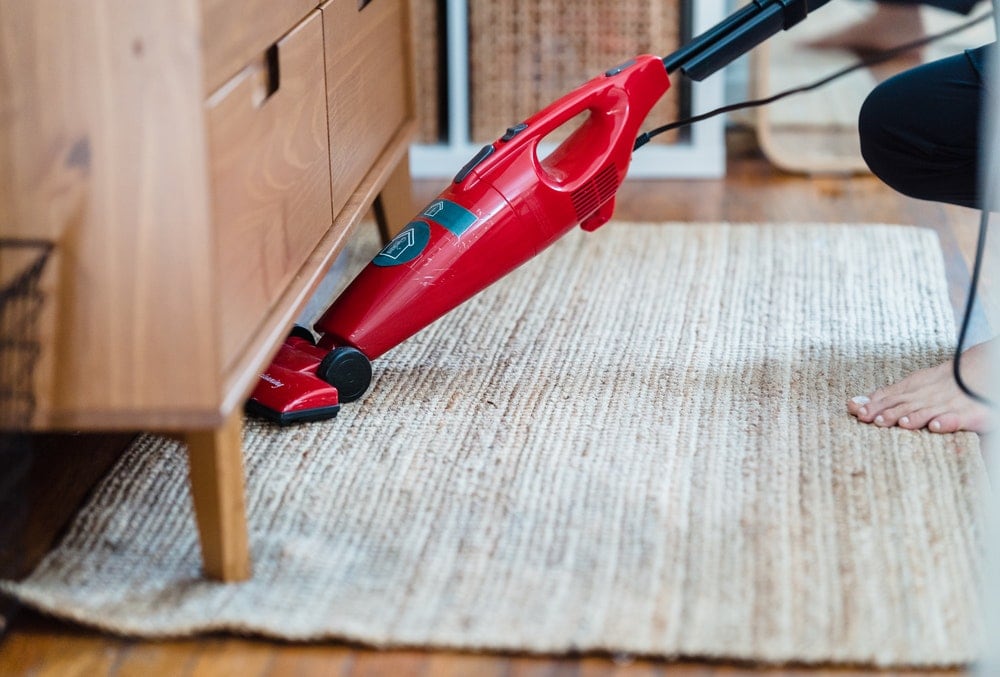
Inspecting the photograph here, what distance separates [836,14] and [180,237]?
2.30 meters

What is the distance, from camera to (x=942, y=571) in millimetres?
918

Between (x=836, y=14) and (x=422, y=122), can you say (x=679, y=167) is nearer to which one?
(x=422, y=122)

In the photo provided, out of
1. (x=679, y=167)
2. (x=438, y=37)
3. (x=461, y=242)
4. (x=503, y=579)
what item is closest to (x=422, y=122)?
(x=438, y=37)

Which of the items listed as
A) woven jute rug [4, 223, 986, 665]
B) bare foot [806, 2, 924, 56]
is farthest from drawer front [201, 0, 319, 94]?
bare foot [806, 2, 924, 56]

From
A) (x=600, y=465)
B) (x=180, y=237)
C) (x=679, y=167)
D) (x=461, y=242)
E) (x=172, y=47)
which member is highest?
(x=172, y=47)

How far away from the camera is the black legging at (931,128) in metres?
1.18

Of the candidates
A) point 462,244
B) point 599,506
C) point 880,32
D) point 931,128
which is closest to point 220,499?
point 599,506

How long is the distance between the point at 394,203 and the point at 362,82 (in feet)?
1.05

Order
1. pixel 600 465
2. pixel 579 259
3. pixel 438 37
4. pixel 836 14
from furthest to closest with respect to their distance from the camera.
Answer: pixel 836 14 < pixel 438 37 < pixel 579 259 < pixel 600 465

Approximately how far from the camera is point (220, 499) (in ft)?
2.91

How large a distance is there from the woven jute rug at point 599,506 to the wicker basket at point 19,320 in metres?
0.17

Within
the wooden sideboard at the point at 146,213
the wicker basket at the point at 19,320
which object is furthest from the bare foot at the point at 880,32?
the wicker basket at the point at 19,320

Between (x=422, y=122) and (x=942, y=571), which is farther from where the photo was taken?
(x=422, y=122)

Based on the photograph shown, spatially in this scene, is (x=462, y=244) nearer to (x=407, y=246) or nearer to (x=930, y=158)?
(x=407, y=246)
